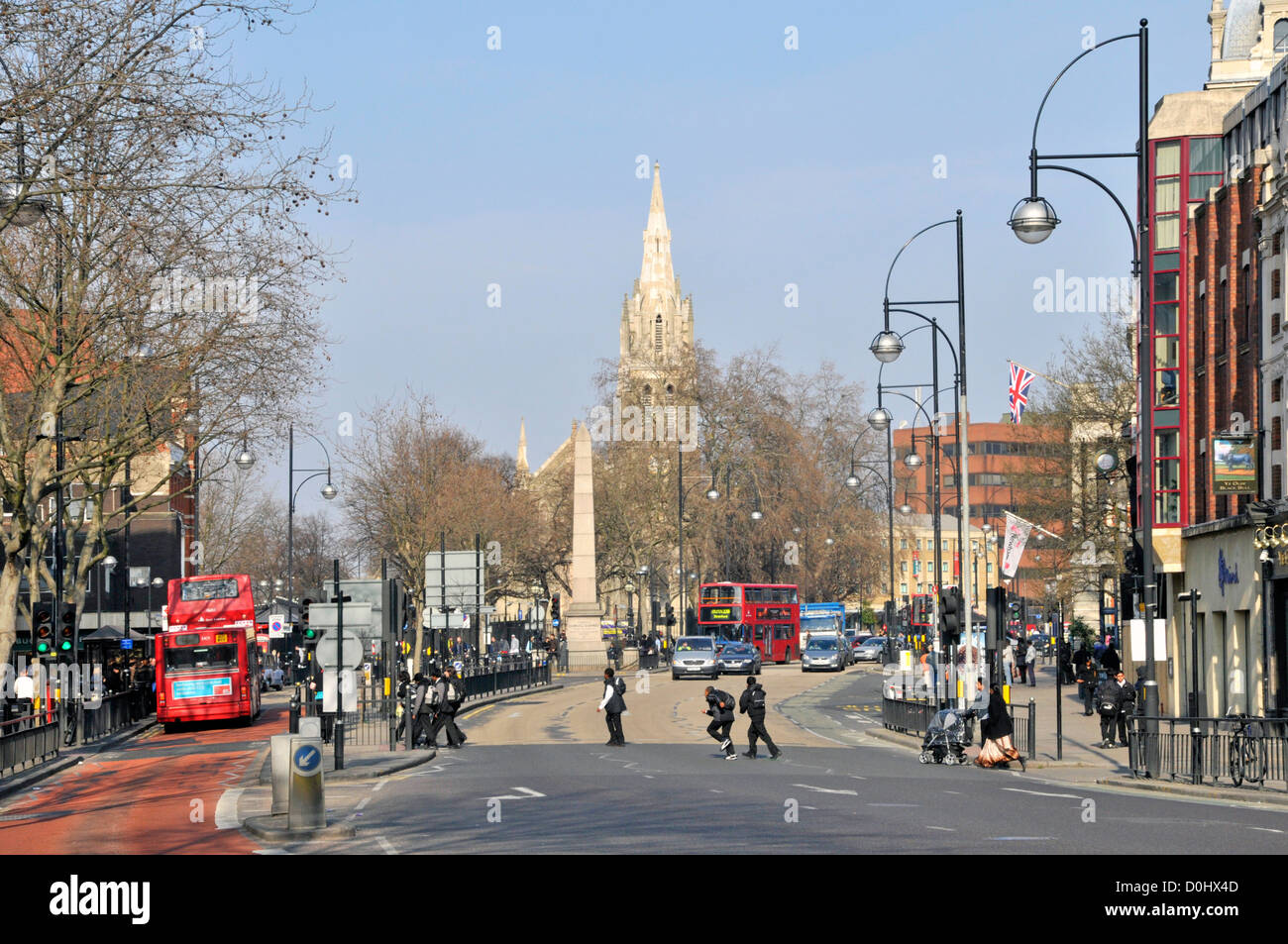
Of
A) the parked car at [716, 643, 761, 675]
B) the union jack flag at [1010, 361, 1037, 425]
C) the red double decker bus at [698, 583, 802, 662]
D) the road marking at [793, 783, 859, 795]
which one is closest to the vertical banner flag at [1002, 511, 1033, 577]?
the road marking at [793, 783, 859, 795]

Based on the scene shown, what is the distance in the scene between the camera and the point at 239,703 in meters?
43.4

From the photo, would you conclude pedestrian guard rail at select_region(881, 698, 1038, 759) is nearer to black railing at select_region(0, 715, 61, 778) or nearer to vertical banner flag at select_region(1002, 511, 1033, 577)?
vertical banner flag at select_region(1002, 511, 1033, 577)

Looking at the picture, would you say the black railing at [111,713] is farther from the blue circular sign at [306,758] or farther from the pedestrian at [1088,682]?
the pedestrian at [1088,682]

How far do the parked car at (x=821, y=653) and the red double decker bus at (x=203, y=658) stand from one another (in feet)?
111

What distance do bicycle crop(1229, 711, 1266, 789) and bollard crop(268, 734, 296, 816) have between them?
1284 centimetres

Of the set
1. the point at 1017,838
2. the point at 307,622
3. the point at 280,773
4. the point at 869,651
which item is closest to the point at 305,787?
the point at 280,773

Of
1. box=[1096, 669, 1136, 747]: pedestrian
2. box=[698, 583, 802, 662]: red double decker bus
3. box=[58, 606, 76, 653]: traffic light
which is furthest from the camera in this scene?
box=[698, 583, 802, 662]: red double decker bus

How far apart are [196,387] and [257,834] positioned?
26.0 metres

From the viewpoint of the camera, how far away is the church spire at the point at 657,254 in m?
158

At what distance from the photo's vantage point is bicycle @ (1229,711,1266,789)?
23.0 m
